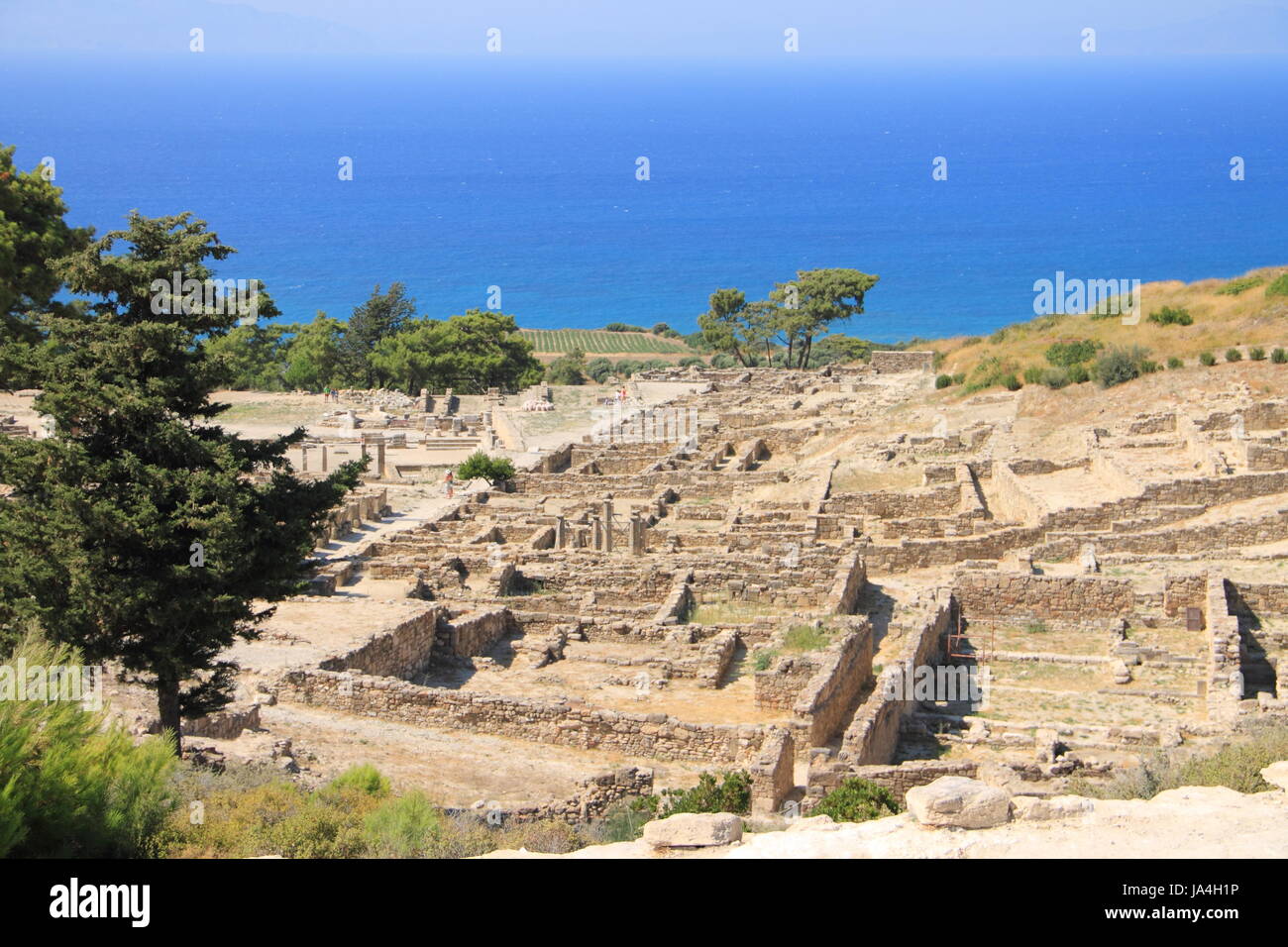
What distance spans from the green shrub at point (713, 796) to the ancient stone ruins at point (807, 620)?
11.9 inches

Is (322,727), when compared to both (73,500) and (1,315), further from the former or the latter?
(1,315)

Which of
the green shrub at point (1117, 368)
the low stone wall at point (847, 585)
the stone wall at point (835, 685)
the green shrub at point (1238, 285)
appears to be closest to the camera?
the stone wall at point (835, 685)

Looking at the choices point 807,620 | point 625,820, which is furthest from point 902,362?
point 625,820

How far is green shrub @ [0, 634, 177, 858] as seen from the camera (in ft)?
33.7

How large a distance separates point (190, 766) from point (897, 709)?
27.7ft

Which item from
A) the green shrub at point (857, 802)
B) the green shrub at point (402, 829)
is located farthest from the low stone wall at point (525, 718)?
the green shrub at point (402, 829)

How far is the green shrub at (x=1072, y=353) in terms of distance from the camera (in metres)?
41.7

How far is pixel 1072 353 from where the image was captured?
42.0 meters

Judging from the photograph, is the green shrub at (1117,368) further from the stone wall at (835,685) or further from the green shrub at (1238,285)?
the stone wall at (835,685)

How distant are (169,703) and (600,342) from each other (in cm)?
8668

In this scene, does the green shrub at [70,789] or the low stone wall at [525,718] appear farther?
the low stone wall at [525,718]

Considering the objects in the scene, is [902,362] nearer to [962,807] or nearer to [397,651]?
[397,651]

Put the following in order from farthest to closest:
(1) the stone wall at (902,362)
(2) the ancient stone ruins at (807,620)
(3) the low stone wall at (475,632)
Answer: (1) the stone wall at (902,362) → (3) the low stone wall at (475,632) → (2) the ancient stone ruins at (807,620)

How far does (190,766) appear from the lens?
1391cm
